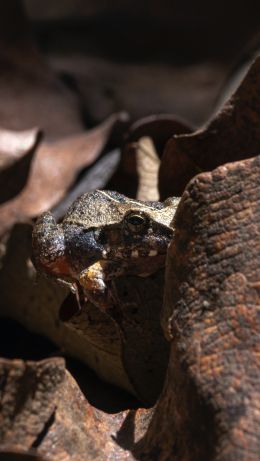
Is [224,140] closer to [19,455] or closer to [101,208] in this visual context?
[101,208]

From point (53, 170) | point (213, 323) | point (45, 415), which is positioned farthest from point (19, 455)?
point (53, 170)

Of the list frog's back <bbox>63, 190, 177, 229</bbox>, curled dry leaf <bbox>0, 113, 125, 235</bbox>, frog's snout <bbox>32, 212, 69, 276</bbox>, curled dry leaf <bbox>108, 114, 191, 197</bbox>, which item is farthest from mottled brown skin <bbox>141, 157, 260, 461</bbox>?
curled dry leaf <bbox>0, 113, 125, 235</bbox>

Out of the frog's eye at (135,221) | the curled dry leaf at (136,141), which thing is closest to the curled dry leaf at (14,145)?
the curled dry leaf at (136,141)

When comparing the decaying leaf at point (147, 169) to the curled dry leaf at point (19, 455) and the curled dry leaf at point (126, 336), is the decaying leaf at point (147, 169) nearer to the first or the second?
the curled dry leaf at point (126, 336)

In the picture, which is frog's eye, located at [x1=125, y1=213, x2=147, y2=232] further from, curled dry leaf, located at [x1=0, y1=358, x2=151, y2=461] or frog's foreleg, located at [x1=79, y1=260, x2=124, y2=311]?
curled dry leaf, located at [x1=0, y1=358, x2=151, y2=461]

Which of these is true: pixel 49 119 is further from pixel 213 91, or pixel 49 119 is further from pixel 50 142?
pixel 213 91
